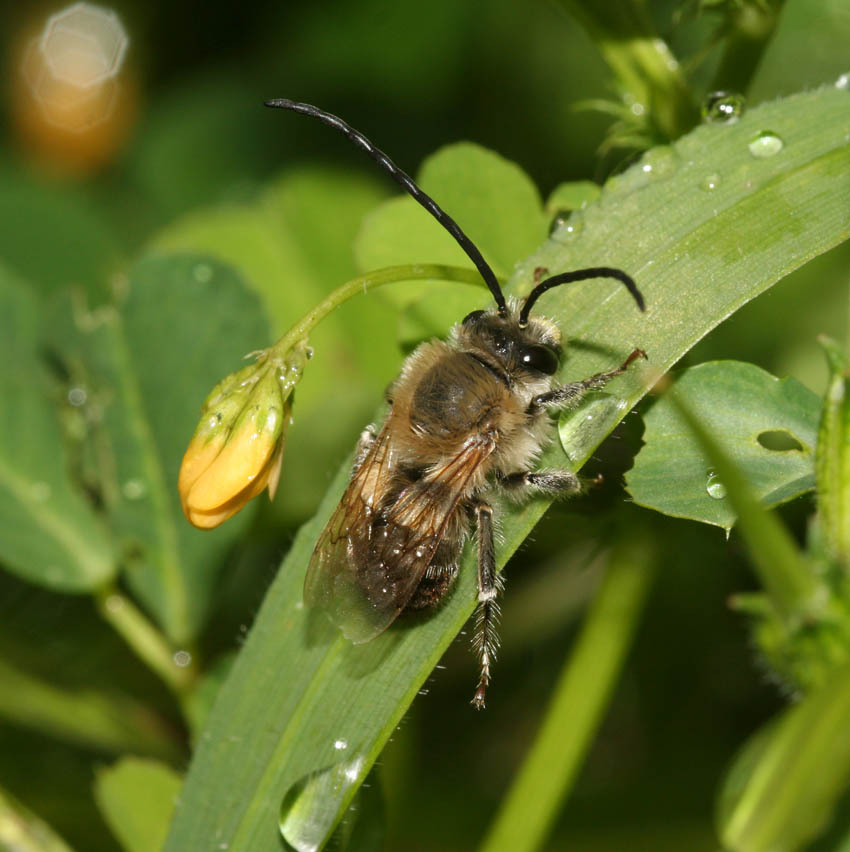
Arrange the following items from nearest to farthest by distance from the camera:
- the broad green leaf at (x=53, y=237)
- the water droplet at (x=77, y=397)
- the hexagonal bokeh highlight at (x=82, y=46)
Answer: the water droplet at (x=77, y=397) → the broad green leaf at (x=53, y=237) → the hexagonal bokeh highlight at (x=82, y=46)

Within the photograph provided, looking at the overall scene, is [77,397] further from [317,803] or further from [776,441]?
[776,441]

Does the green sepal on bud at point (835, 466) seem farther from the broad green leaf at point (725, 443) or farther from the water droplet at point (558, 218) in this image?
the water droplet at point (558, 218)

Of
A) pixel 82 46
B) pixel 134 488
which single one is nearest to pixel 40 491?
pixel 134 488

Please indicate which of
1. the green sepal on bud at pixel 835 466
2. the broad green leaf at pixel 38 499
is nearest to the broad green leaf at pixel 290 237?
the broad green leaf at pixel 38 499

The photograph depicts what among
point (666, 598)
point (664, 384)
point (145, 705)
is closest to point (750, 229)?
point (664, 384)

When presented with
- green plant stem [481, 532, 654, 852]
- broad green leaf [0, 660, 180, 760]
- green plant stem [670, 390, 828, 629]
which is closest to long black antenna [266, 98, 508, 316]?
green plant stem [481, 532, 654, 852]

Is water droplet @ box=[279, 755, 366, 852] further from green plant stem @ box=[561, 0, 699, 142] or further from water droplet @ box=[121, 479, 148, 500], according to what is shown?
green plant stem @ box=[561, 0, 699, 142]

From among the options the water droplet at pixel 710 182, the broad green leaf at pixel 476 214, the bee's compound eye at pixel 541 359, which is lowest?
the bee's compound eye at pixel 541 359
